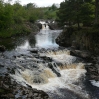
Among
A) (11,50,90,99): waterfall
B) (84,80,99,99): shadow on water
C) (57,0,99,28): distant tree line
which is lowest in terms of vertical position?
(84,80,99,99): shadow on water

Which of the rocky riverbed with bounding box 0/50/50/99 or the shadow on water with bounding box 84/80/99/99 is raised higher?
the rocky riverbed with bounding box 0/50/50/99

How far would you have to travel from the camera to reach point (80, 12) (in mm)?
37594

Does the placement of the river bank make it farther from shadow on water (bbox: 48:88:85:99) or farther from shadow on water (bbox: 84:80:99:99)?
shadow on water (bbox: 48:88:85:99)

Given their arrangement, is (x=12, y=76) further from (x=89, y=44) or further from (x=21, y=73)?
(x=89, y=44)

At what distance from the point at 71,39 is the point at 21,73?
749 inches

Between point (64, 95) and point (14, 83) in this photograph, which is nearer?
point (64, 95)

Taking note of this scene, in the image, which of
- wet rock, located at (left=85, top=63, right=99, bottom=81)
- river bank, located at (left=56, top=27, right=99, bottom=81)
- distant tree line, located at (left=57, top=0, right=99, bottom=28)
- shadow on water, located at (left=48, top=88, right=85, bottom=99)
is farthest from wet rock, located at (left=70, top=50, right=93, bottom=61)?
shadow on water, located at (left=48, top=88, right=85, bottom=99)

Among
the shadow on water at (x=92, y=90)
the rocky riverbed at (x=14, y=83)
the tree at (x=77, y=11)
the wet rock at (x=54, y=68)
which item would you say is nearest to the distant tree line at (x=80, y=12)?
the tree at (x=77, y=11)

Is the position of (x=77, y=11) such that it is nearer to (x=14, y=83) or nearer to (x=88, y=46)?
(x=88, y=46)

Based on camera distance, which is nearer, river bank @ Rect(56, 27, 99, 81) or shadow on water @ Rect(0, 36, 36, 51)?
river bank @ Rect(56, 27, 99, 81)

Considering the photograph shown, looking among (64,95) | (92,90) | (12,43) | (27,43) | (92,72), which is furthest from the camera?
(27,43)

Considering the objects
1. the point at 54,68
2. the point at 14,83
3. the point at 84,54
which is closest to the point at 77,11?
the point at 84,54

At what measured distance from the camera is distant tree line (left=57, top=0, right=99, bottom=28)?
36981mm

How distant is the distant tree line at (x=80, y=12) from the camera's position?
36981 millimetres
